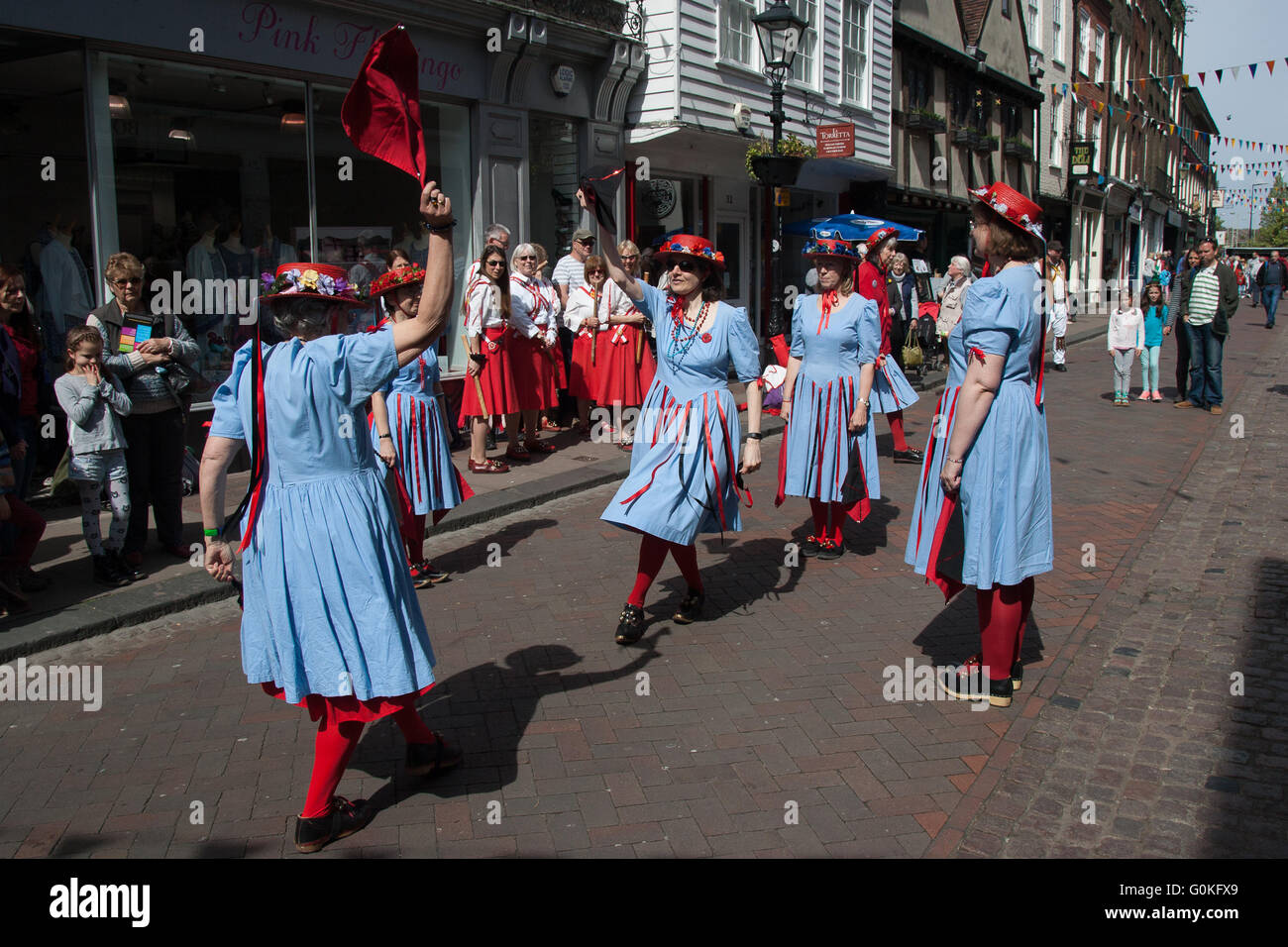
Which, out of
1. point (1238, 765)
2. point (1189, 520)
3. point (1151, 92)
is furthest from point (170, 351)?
point (1151, 92)

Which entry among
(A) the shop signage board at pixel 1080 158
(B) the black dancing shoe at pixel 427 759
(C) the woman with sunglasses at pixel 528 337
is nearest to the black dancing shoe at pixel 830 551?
(B) the black dancing shoe at pixel 427 759

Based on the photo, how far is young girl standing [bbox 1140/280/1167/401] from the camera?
13.5 m

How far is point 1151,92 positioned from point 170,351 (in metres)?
50.6

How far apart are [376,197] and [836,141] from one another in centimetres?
824

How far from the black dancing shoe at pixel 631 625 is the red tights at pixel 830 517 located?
6.57 ft

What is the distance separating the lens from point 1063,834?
3506 millimetres

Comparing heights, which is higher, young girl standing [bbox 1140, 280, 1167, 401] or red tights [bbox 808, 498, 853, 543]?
young girl standing [bbox 1140, 280, 1167, 401]

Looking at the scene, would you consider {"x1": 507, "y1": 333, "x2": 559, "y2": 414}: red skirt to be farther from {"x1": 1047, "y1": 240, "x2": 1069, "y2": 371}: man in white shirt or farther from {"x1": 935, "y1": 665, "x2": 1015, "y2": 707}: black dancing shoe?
{"x1": 1047, "y1": 240, "x2": 1069, "y2": 371}: man in white shirt

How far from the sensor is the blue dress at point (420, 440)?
620 cm

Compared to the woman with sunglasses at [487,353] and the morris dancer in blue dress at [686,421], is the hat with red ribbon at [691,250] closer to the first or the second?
the morris dancer in blue dress at [686,421]

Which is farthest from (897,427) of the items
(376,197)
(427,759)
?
(427,759)

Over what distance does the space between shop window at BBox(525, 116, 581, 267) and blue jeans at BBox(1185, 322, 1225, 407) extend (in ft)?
26.0

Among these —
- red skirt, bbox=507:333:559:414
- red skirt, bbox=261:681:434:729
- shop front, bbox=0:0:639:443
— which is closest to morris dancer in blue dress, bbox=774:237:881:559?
shop front, bbox=0:0:639:443
